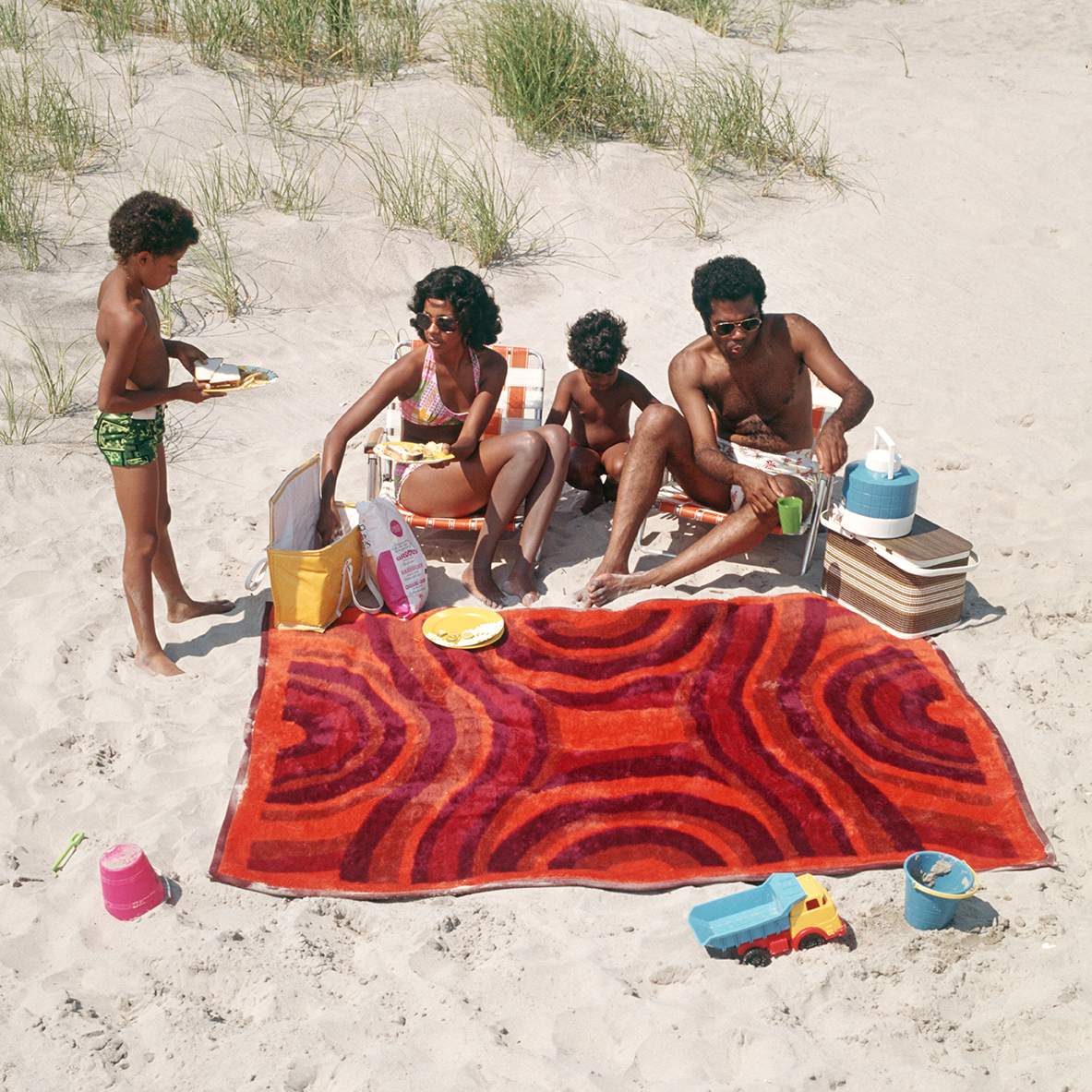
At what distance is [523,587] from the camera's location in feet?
15.5

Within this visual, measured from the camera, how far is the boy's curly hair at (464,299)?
15.2 ft

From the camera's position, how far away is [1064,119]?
395 inches

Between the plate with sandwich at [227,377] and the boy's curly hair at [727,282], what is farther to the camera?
the boy's curly hair at [727,282]

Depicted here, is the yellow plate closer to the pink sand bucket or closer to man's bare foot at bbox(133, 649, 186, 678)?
man's bare foot at bbox(133, 649, 186, 678)

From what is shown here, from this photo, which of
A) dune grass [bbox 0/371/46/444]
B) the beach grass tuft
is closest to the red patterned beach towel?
dune grass [bbox 0/371/46/444]

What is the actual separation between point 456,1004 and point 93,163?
7.33m

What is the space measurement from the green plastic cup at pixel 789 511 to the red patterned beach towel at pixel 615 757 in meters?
0.32

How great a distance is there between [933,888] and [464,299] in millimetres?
2943

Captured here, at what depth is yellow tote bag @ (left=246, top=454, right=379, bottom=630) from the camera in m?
4.30

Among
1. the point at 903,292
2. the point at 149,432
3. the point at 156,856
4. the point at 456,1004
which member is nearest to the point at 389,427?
the point at 149,432

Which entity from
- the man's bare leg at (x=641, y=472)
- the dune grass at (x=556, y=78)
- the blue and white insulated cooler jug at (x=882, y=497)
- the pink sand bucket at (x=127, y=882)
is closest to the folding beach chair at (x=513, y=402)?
the man's bare leg at (x=641, y=472)

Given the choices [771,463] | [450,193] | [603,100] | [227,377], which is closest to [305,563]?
[227,377]

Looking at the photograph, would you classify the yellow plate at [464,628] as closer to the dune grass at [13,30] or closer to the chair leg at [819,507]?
the chair leg at [819,507]

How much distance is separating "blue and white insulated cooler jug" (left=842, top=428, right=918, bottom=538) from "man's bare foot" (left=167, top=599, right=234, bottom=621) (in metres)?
2.61
